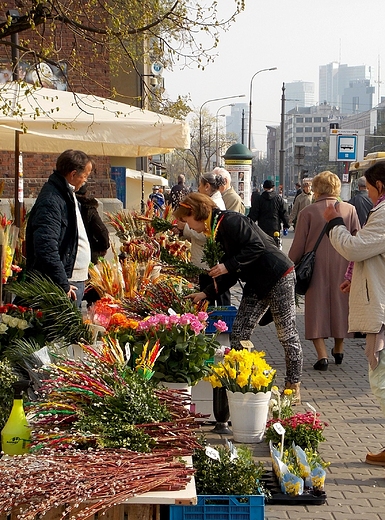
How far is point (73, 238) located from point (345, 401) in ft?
9.77

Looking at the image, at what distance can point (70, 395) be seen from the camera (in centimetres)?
423

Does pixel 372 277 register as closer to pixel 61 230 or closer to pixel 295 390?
pixel 295 390

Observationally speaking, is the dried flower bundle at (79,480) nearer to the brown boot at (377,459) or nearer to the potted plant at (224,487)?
the potted plant at (224,487)

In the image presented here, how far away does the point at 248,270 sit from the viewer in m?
6.90

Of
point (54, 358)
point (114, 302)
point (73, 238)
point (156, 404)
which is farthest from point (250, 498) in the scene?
point (73, 238)

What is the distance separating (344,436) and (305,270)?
2.41m

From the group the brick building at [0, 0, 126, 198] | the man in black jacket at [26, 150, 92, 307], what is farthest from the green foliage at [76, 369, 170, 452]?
the brick building at [0, 0, 126, 198]

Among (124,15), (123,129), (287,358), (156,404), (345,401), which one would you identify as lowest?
(345,401)

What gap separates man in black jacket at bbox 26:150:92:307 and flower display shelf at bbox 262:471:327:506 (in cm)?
207

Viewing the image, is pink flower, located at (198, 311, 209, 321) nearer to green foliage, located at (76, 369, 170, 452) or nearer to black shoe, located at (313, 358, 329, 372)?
green foliage, located at (76, 369, 170, 452)

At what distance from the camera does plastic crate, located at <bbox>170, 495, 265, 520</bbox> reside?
4211 millimetres

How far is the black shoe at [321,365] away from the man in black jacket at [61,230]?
3202 mm

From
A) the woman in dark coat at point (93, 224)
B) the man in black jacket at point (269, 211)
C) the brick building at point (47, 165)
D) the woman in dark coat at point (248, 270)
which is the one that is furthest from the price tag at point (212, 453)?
the brick building at point (47, 165)

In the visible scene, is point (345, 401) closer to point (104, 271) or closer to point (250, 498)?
point (104, 271)
